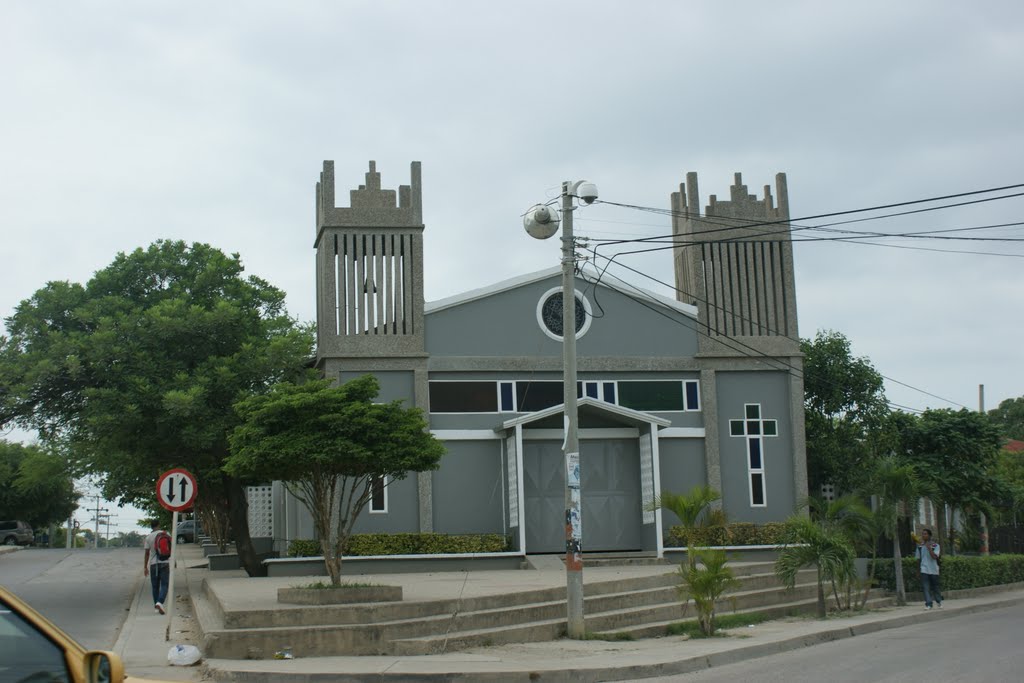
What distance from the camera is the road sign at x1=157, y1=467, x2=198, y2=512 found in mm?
15141

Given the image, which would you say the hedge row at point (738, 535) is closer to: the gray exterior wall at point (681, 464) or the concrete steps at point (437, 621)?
the gray exterior wall at point (681, 464)

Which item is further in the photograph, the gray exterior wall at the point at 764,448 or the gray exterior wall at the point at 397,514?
the gray exterior wall at the point at 764,448

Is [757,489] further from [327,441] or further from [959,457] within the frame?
[327,441]

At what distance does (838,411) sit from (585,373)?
9192mm

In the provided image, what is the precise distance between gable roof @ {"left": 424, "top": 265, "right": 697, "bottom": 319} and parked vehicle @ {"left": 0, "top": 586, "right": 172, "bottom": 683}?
21.6 meters

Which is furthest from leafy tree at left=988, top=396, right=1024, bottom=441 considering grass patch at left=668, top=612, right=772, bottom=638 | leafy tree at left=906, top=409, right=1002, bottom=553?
grass patch at left=668, top=612, right=772, bottom=638

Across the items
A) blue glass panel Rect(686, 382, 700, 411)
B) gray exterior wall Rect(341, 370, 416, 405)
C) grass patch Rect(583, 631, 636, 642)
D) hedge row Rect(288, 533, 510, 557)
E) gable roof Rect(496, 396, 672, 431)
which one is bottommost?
grass patch Rect(583, 631, 636, 642)

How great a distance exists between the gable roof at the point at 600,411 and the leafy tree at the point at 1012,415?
54.3m

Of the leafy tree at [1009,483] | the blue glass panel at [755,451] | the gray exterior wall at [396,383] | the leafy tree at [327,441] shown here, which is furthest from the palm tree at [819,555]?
the gray exterior wall at [396,383]

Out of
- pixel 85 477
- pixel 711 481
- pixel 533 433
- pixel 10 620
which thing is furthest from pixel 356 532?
pixel 10 620

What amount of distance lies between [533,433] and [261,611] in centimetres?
1195

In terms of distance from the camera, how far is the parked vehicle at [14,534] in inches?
2141

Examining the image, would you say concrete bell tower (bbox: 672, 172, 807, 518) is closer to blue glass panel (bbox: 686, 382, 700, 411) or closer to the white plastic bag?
blue glass panel (bbox: 686, 382, 700, 411)

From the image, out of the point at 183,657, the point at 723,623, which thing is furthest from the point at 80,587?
the point at 723,623
